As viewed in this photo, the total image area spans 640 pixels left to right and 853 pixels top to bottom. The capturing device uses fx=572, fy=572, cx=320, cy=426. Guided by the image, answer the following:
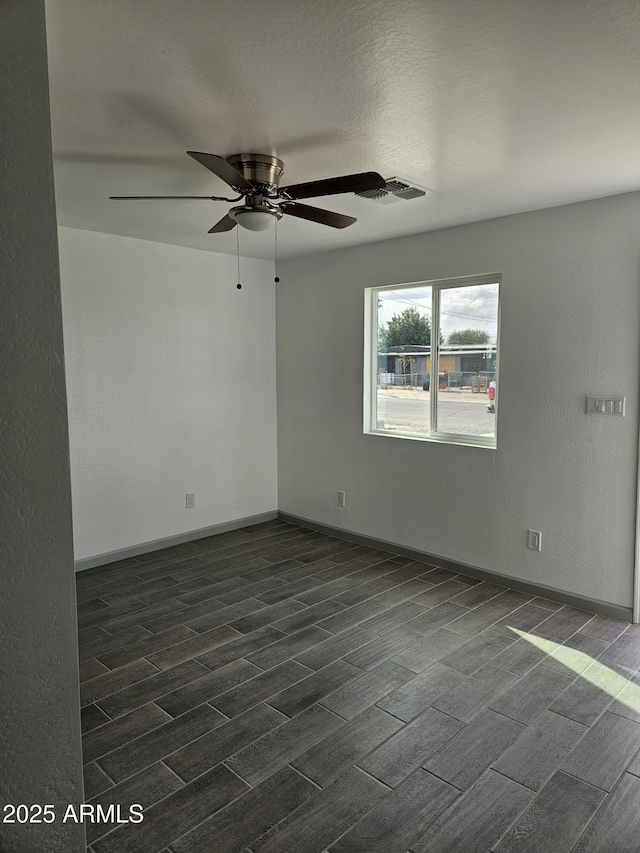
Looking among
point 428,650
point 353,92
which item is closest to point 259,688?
point 428,650

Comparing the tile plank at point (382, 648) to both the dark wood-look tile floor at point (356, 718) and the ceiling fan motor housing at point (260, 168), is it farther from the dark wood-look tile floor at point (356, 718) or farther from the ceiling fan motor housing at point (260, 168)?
the ceiling fan motor housing at point (260, 168)

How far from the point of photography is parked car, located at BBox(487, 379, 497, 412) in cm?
414

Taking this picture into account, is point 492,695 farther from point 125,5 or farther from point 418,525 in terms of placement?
point 125,5

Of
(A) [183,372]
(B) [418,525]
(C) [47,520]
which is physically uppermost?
(A) [183,372]

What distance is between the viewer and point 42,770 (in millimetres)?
1515

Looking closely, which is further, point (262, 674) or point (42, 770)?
point (262, 674)

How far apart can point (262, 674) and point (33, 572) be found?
178 centimetres

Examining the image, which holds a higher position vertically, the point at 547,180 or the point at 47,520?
the point at 547,180

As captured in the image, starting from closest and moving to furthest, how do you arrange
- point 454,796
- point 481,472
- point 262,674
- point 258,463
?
1. point 454,796
2. point 262,674
3. point 481,472
4. point 258,463

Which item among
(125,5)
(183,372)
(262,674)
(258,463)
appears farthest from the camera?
(258,463)

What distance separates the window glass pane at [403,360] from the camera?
4617 mm

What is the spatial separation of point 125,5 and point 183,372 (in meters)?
3.52

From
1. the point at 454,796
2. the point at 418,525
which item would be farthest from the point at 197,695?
the point at 418,525

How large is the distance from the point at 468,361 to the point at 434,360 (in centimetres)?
31
